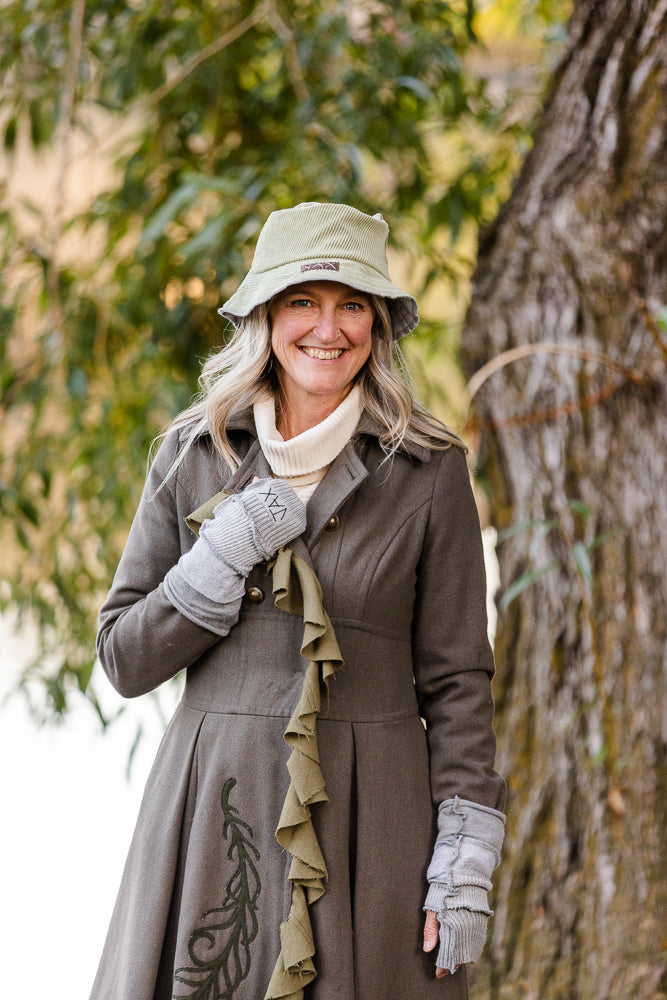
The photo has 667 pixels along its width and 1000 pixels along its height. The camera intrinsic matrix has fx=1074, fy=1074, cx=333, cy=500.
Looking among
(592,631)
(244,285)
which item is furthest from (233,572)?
(592,631)

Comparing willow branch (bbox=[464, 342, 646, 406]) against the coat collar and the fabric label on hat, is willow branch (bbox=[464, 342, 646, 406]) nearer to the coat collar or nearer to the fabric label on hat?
the coat collar

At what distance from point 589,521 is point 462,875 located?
1103 millimetres

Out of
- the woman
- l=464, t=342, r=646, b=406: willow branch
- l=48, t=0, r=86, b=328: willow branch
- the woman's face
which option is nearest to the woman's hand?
the woman

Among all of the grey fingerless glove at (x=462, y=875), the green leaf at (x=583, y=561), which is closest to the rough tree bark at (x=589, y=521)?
the green leaf at (x=583, y=561)

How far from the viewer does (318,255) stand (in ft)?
4.60

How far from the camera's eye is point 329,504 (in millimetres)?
1429

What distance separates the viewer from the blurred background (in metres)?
2.24

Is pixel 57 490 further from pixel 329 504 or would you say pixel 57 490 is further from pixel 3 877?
pixel 329 504

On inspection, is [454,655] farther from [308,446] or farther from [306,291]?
[306,291]

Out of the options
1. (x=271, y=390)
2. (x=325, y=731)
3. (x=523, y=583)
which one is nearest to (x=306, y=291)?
(x=271, y=390)

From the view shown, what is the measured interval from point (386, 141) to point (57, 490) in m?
1.84

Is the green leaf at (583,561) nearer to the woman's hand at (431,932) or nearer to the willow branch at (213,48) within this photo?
the woman's hand at (431,932)

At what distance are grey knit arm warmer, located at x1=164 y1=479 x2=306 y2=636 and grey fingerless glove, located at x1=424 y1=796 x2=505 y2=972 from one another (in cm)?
40

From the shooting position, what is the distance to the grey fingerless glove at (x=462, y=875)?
4.49 ft
